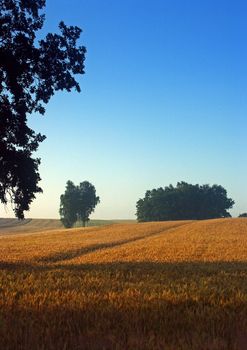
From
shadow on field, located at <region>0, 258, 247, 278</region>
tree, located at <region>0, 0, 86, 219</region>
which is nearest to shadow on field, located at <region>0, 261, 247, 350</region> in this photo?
shadow on field, located at <region>0, 258, 247, 278</region>

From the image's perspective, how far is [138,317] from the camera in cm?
744

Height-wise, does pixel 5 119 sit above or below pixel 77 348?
above

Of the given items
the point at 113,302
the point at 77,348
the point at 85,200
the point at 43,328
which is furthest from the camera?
the point at 85,200

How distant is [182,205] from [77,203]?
1240 inches

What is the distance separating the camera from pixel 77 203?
12400 cm

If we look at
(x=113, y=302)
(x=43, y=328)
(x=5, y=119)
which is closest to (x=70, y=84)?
(x=5, y=119)

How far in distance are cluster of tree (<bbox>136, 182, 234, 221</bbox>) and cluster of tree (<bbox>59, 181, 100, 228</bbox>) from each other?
58.3 ft

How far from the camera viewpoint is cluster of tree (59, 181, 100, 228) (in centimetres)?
12319

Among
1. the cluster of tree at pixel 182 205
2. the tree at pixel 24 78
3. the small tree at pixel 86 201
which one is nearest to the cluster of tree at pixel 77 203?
the small tree at pixel 86 201

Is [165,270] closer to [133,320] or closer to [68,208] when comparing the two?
[133,320]

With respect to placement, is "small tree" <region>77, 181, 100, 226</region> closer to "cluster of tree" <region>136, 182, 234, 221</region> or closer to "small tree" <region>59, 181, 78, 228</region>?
"small tree" <region>59, 181, 78, 228</region>

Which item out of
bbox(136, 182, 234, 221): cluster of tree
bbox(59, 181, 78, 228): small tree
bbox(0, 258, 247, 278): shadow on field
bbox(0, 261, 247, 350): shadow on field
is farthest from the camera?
bbox(136, 182, 234, 221): cluster of tree

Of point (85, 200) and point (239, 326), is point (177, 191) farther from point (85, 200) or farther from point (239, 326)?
point (239, 326)

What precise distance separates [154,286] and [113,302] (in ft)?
8.17
